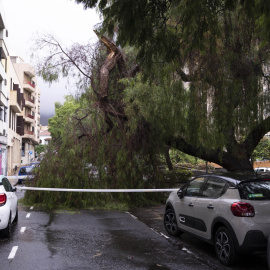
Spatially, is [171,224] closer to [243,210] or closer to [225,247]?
[225,247]

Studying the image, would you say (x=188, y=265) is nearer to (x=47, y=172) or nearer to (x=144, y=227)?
(x=144, y=227)

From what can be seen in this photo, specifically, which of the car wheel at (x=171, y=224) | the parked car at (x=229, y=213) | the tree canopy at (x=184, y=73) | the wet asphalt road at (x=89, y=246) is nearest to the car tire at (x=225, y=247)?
the parked car at (x=229, y=213)

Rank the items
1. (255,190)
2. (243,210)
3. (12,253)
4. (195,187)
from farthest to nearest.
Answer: (195,187), (12,253), (255,190), (243,210)

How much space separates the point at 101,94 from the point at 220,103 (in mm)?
5504

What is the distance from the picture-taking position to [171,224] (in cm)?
910

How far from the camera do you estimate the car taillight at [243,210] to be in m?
6.20

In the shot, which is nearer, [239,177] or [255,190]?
[255,190]

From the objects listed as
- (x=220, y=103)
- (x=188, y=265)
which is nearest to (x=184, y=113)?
(x=220, y=103)

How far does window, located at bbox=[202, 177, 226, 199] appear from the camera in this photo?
7.08 meters

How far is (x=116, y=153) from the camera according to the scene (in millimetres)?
14883

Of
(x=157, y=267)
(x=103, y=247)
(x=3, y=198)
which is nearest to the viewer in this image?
(x=157, y=267)

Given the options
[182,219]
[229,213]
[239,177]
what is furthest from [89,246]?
[239,177]

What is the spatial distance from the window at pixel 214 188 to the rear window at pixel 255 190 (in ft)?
1.61

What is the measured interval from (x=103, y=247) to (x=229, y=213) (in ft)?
9.56
